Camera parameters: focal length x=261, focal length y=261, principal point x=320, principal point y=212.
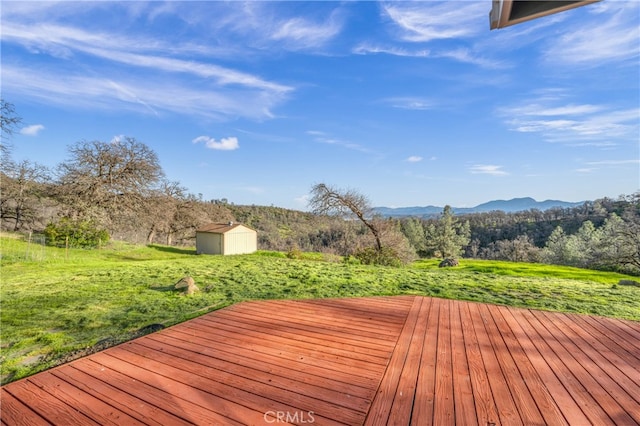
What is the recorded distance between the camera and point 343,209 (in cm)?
1223

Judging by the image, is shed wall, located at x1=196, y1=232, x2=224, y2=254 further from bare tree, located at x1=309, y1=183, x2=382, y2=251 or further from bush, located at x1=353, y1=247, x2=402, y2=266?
bush, located at x1=353, y1=247, x2=402, y2=266

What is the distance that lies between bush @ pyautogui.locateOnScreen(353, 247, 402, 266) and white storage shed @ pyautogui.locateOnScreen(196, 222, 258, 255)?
6417 mm

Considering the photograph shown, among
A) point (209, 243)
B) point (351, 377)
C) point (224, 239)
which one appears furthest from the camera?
point (209, 243)

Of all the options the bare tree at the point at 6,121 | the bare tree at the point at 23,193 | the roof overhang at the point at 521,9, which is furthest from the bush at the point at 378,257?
the bare tree at the point at 23,193

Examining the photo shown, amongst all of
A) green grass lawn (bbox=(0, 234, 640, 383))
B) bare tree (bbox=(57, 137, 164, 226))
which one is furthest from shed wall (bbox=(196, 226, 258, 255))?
green grass lawn (bbox=(0, 234, 640, 383))

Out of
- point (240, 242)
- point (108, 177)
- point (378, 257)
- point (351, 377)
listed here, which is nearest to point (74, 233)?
point (108, 177)

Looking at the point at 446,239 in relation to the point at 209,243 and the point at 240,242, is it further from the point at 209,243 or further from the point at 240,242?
the point at 209,243

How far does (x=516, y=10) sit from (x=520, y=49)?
8165 millimetres

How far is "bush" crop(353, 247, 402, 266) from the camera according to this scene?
407 inches

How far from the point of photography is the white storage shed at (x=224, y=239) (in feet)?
43.1

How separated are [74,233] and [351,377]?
50.9 ft

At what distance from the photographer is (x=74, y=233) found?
478 inches

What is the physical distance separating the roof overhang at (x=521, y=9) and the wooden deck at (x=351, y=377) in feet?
7.60

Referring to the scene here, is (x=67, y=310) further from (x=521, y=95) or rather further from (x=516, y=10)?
(x=521, y=95)
